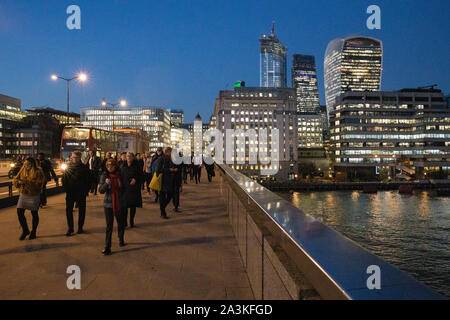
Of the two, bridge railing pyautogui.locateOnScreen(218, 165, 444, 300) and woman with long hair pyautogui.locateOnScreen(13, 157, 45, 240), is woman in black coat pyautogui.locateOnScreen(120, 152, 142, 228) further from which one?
bridge railing pyautogui.locateOnScreen(218, 165, 444, 300)

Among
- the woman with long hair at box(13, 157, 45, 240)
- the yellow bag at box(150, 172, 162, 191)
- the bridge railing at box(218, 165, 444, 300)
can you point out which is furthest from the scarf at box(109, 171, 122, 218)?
the bridge railing at box(218, 165, 444, 300)

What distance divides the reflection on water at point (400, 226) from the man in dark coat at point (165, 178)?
66.5 ft

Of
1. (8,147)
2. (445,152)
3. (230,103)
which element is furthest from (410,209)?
(8,147)

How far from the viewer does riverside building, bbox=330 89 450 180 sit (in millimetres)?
113562

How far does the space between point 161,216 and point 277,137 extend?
129 meters

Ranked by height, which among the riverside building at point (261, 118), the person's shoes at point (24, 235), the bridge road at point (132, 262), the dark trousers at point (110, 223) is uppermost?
the riverside building at point (261, 118)

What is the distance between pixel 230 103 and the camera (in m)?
138

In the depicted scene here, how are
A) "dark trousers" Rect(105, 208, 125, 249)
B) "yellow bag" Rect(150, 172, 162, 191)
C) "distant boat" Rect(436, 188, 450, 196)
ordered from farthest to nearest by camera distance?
"distant boat" Rect(436, 188, 450, 196), "yellow bag" Rect(150, 172, 162, 191), "dark trousers" Rect(105, 208, 125, 249)

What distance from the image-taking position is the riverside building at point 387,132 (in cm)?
11356

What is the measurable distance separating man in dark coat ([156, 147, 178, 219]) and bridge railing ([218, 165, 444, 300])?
19.8ft

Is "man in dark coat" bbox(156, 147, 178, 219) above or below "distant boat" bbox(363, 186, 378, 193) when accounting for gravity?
above

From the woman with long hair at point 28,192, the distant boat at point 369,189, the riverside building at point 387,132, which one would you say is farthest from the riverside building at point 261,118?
the woman with long hair at point 28,192

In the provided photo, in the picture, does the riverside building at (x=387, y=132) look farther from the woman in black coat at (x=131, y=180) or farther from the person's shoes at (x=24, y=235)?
the person's shoes at (x=24, y=235)
